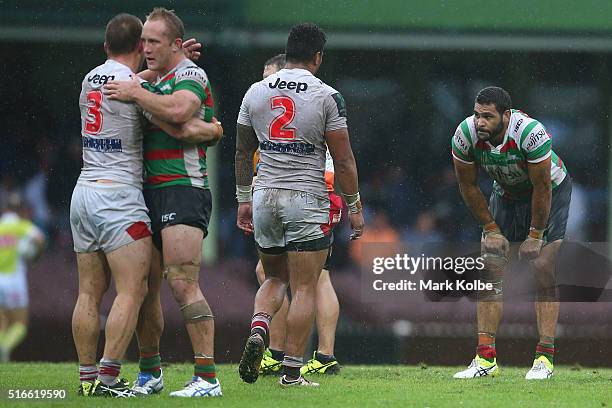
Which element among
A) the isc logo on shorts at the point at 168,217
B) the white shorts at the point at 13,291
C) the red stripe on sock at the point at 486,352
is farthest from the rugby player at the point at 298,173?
the white shorts at the point at 13,291

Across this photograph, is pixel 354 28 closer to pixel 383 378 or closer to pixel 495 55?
pixel 495 55

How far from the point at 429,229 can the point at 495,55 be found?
5.63 feet

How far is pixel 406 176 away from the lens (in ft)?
40.2

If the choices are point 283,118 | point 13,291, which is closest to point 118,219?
point 283,118

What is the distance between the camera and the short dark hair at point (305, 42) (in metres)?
7.41

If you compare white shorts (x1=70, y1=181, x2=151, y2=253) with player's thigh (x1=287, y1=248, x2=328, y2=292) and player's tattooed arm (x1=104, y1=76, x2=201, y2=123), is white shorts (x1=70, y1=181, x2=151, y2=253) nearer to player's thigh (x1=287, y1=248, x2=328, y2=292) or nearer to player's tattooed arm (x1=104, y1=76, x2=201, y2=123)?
player's tattooed arm (x1=104, y1=76, x2=201, y2=123)

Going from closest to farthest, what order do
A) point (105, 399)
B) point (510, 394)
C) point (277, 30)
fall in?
1. point (105, 399)
2. point (510, 394)
3. point (277, 30)

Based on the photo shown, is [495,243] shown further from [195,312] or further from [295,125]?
[195,312]

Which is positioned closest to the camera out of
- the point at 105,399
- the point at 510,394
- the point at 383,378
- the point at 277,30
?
the point at 105,399

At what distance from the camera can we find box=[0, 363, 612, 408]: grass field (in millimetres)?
6773

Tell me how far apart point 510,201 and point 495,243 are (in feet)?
1.19

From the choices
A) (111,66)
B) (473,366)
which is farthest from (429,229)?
(111,66)

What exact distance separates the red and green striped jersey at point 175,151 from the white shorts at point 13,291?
5.53m
